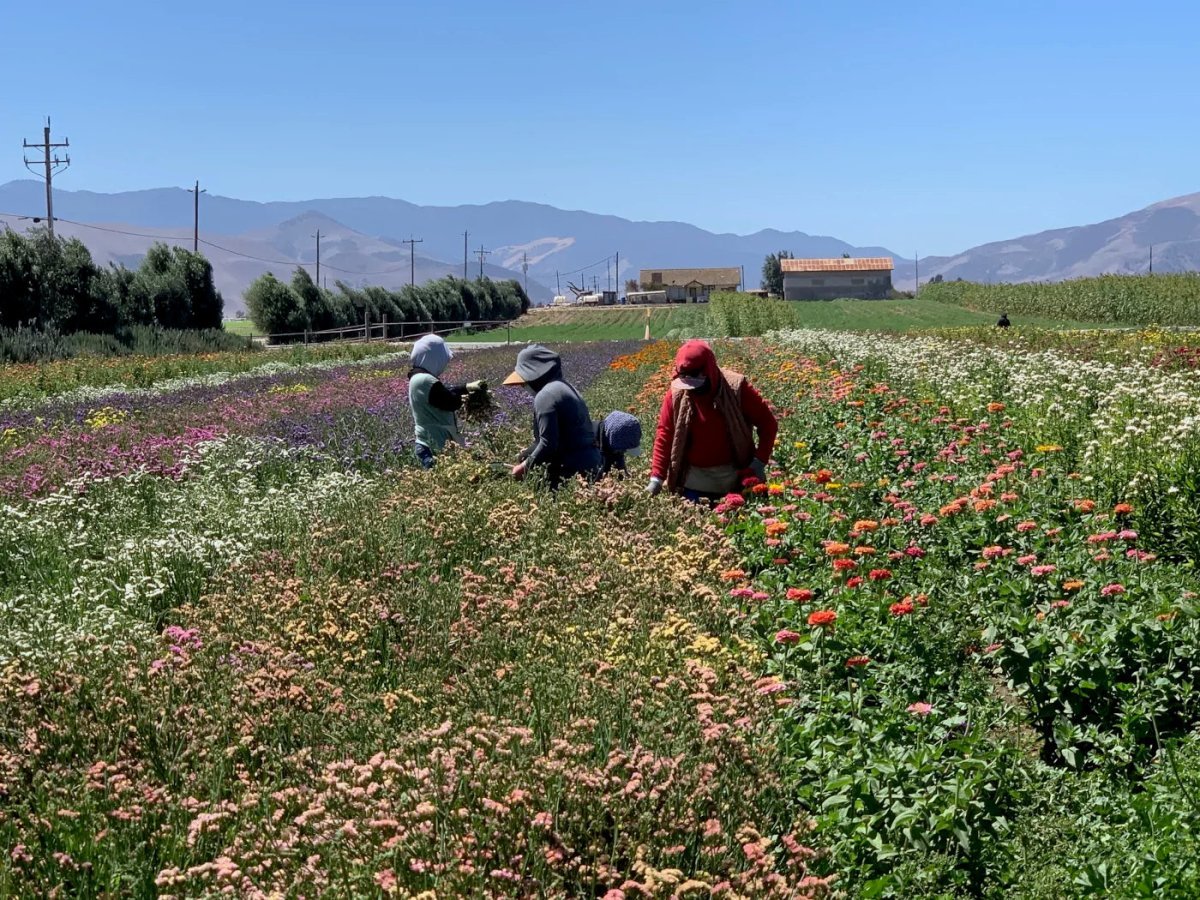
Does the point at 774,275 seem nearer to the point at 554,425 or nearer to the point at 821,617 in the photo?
the point at 554,425

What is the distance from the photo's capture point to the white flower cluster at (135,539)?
5.52 metres

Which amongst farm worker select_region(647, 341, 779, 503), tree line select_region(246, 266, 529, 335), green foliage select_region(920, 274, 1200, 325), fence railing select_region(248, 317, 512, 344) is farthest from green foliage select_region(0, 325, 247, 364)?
green foliage select_region(920, 274, 1200, 325)

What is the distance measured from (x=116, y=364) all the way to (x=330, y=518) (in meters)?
22.3

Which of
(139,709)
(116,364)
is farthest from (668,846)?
(116,364)

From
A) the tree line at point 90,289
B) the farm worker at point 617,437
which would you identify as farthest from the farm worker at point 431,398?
the tree line at point 90,289

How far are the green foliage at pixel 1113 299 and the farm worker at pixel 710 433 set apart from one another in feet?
151

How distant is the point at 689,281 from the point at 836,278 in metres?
20.7

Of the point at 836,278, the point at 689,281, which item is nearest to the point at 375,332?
the point at 836,278

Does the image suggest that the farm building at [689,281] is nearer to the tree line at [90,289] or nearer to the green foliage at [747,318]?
the green foliage at [747,318]

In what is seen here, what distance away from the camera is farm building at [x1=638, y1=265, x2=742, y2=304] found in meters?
145

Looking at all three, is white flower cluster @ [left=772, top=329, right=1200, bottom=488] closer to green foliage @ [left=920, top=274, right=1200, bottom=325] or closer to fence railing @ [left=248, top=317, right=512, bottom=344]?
fence railing @ [left=248, top=317, right=512, bottom=344]

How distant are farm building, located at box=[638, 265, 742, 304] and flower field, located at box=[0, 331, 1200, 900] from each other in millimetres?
136666

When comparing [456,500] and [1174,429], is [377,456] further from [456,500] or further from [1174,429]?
[1174,429]

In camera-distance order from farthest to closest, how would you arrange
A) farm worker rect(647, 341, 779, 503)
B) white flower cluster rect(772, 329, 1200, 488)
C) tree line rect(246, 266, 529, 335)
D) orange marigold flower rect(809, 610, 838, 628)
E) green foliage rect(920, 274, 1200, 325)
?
1. tree line rect(246, 266, 529, 335)
2. green foliage rect(920, 274, 1200, 325)
3. white flower cluster rect(772, 329, 1200, 488)
4. farm worker rect(647, 341, 779, 503)
5. orange marigold flower rect(809, 610, 838, 628)
